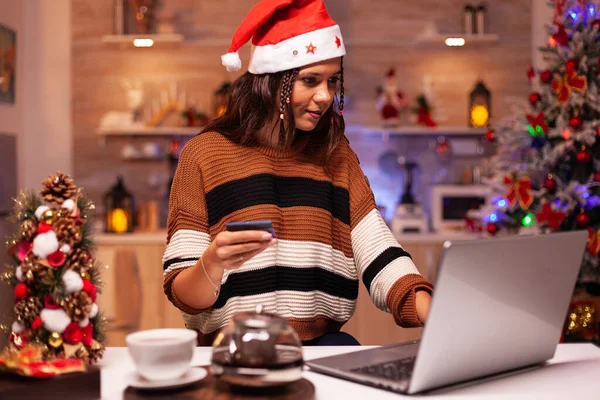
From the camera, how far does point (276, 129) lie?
193cm

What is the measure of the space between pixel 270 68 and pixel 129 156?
298 cm

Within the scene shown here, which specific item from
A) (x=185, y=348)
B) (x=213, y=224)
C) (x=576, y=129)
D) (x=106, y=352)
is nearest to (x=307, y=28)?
(x=213, y=224)

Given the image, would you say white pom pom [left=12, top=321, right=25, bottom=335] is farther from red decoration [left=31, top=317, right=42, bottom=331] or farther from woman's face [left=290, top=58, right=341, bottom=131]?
woman's face [left=290, top=58, right=341, bottom=131]

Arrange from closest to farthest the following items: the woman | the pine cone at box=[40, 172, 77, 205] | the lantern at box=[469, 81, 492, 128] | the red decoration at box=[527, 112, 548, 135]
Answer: the pine cone at box=[40, 172, 77, 205] → the woman → the red decoration at box=[527, 112, 548, 135] → the lantern at box=[469, 81, 492, 128]

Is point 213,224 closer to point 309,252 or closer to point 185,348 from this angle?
point 309,252

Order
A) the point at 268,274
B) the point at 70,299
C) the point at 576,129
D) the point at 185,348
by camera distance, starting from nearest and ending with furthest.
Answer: the point at 185,348 → the point at 70,299 → the point at 268,274 → the point at 576,129

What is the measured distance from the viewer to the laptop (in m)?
0.98

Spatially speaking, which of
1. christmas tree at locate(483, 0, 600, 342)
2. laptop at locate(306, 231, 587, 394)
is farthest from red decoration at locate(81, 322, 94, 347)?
christmas tree at locate(483, 0, 600, 342)

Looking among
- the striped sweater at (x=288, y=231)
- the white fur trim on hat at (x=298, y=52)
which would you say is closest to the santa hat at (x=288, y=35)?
the white fur trim on hat at (x=298, y=52)

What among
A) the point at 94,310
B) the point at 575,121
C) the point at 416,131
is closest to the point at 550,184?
the point at 575,121

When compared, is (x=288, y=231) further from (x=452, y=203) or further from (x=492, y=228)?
(x=452, y=203)

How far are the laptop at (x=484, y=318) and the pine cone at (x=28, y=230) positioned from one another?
1.61ft

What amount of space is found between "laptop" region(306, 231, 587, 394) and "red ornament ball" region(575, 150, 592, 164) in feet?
7.59

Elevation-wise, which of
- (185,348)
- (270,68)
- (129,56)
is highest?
(129,56)
